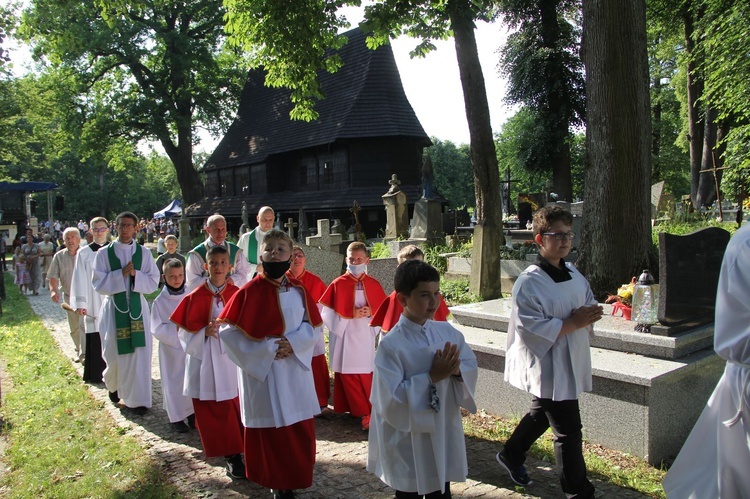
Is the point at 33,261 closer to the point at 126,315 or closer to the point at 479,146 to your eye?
the point at 126,315

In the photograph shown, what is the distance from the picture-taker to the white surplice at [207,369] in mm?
4906

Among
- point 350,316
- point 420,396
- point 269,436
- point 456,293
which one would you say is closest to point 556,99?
point 456,293

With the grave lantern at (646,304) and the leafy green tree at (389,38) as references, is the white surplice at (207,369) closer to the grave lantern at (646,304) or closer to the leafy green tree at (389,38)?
the grave lantern at (646,304)

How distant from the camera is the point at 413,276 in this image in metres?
3.29

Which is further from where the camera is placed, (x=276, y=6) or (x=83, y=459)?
(x=276, y=6)

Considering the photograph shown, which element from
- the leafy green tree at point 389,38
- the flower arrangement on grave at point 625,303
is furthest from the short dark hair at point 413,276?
the leafy green tree at point 389,38

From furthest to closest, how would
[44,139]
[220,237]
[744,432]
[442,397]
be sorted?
[44,139], [220,237], [442,397], [744,432]

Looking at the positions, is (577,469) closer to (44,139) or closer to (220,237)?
(220,237)

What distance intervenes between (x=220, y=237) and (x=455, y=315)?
2781 mm

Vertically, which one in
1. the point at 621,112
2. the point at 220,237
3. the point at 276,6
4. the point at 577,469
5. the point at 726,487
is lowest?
the point at 577,469

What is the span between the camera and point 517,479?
4266 mm

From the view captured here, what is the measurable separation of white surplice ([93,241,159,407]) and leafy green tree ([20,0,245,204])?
27.5m

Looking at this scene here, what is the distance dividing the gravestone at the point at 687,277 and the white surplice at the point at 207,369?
362cm

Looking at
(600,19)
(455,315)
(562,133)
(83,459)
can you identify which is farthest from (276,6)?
(562,133)
